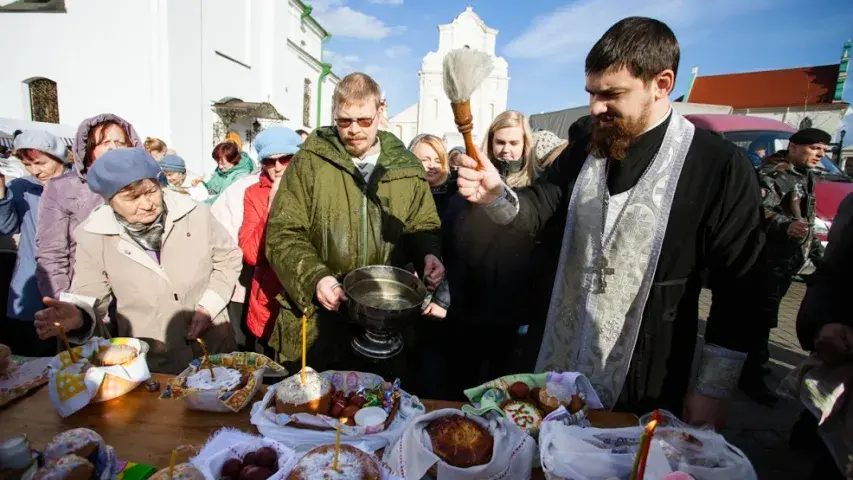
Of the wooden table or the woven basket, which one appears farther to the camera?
the woven basket

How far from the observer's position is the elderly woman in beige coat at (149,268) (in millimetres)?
2146

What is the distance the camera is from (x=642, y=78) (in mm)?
1686

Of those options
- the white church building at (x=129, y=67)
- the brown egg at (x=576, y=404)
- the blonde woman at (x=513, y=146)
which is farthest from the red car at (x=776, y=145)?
the white church building at (x=129, y=67)

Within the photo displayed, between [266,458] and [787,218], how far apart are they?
5.31 m

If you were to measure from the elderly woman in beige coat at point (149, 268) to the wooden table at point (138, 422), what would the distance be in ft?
1.55

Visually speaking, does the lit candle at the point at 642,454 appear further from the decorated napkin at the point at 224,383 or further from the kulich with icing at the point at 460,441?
the decorated napkin at the point at 224,383

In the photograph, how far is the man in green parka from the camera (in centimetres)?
227

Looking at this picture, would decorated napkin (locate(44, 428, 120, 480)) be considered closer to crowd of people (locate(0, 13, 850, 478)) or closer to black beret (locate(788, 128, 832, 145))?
crowd of people (locate(0, 13, 850, 478))

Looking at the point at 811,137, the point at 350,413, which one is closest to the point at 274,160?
the point at 350,413

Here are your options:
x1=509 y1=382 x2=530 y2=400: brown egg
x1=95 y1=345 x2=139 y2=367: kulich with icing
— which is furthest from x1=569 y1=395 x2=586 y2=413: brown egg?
x1=95 y1=345 x2=139 y2=367: kulich with icing

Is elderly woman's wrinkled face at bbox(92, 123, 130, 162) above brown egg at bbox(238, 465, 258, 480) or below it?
above

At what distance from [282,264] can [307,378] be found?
0.73 meters

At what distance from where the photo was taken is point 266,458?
4.18 ft

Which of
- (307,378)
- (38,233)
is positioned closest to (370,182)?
(307,378)
